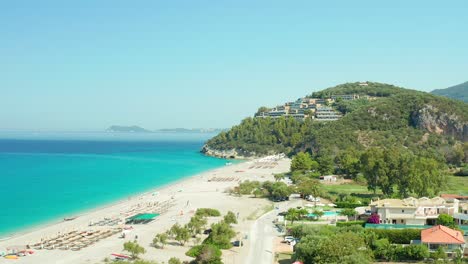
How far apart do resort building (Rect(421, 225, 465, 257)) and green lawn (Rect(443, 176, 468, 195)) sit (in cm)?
2740

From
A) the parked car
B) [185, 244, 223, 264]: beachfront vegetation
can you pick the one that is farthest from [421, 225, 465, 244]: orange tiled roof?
[185, 244, 223, 264]: beachfront vegetation

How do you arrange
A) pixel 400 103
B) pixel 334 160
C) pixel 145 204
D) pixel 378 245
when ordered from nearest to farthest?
pixel 378 245, pixel 145 204, pixel 334 160, pixel 400 103

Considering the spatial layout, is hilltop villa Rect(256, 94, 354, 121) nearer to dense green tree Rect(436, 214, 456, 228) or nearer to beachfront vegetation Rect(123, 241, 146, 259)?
dense green tree Rect(436, 214, 456, 228)

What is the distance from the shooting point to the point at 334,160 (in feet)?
271

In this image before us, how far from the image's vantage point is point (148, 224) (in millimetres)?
41688

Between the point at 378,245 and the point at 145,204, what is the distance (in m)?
30.2

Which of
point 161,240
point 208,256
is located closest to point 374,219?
point 208,256

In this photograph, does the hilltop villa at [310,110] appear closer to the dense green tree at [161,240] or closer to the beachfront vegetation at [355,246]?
the beachfront vegetation at [355,246]

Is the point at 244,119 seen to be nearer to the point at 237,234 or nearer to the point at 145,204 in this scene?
the point at 145,204

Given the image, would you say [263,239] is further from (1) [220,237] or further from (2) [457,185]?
(2) [457,185]

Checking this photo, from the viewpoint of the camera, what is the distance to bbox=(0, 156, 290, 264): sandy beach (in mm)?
30703

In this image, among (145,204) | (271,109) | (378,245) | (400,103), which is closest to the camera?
(378,245)

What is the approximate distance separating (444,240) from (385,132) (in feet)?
245

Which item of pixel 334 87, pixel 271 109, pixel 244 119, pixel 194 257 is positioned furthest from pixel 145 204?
pixel 334 87
